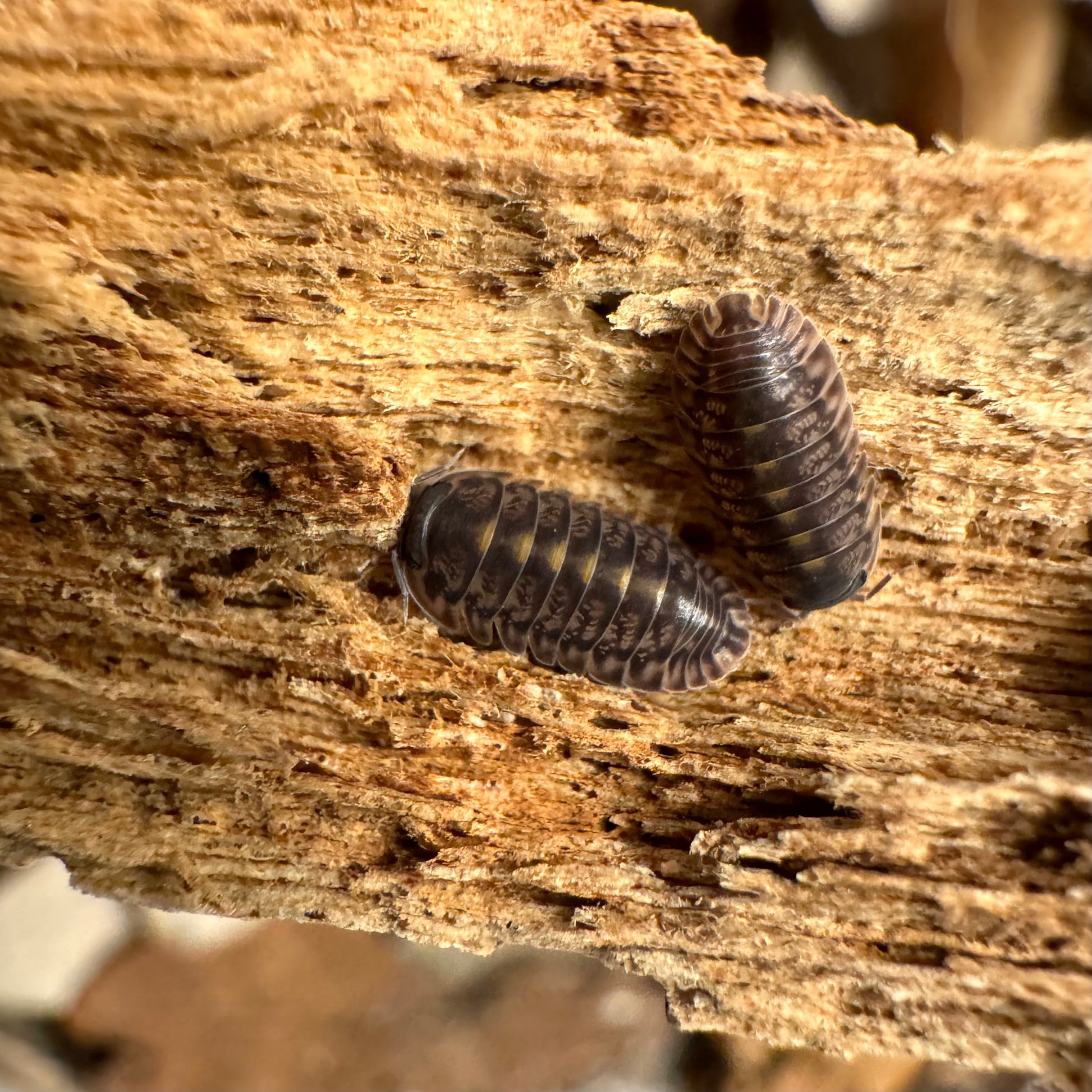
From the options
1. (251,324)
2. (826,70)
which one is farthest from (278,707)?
(826,70)

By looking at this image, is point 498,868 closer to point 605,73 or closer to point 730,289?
point 730,289

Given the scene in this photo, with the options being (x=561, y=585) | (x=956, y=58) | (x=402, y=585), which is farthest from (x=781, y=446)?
(x=956, y=58)

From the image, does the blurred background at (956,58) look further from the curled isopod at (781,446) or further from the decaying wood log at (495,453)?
the curled isopod at (781,446)

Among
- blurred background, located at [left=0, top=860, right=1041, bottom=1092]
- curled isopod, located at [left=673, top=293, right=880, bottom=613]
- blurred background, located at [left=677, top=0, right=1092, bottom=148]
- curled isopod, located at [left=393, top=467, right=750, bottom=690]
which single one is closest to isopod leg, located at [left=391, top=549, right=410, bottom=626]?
curled isopod, located at [left=393, top=467, right=750, bottom=690]

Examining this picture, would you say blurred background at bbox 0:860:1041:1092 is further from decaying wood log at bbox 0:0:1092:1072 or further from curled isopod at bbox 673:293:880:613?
curled isopod at bbox 673:293:880:613

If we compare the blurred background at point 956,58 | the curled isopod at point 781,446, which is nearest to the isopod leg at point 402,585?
the curled isopod at point 781,446
